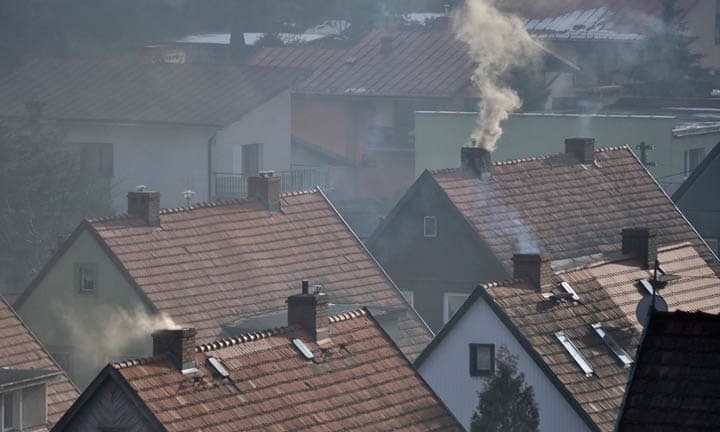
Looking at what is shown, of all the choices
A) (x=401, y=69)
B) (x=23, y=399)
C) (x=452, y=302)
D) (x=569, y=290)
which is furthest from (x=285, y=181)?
(x=23, y=399)

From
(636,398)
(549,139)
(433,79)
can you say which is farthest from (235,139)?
(636,398)

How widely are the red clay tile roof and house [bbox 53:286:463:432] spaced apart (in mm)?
18

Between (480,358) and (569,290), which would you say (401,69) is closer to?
(569,290)

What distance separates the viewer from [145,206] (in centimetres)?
4097

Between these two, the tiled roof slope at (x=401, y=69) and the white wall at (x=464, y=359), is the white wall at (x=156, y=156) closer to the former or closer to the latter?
the tiled roof slope at (x=401, y=69)

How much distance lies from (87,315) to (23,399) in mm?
8205

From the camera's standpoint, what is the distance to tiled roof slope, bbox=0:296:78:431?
3509 centimetres

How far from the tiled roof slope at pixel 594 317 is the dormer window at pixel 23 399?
23.1 ft

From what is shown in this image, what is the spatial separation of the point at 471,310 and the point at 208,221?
1119 centimetres

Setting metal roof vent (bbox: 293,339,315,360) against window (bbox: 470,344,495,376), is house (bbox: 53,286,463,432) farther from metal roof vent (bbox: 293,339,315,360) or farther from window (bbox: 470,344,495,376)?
window (bbox: 470,344,495,376)

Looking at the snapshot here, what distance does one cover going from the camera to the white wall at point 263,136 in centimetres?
7000

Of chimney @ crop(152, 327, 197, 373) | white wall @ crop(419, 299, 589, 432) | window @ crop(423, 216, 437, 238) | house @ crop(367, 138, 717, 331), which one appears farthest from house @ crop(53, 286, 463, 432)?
window @ crop(423, 216, 437, 238)

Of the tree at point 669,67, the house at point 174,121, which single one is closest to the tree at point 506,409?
the house at point 174,121

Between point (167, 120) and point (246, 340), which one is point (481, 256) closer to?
point (246, 340)
